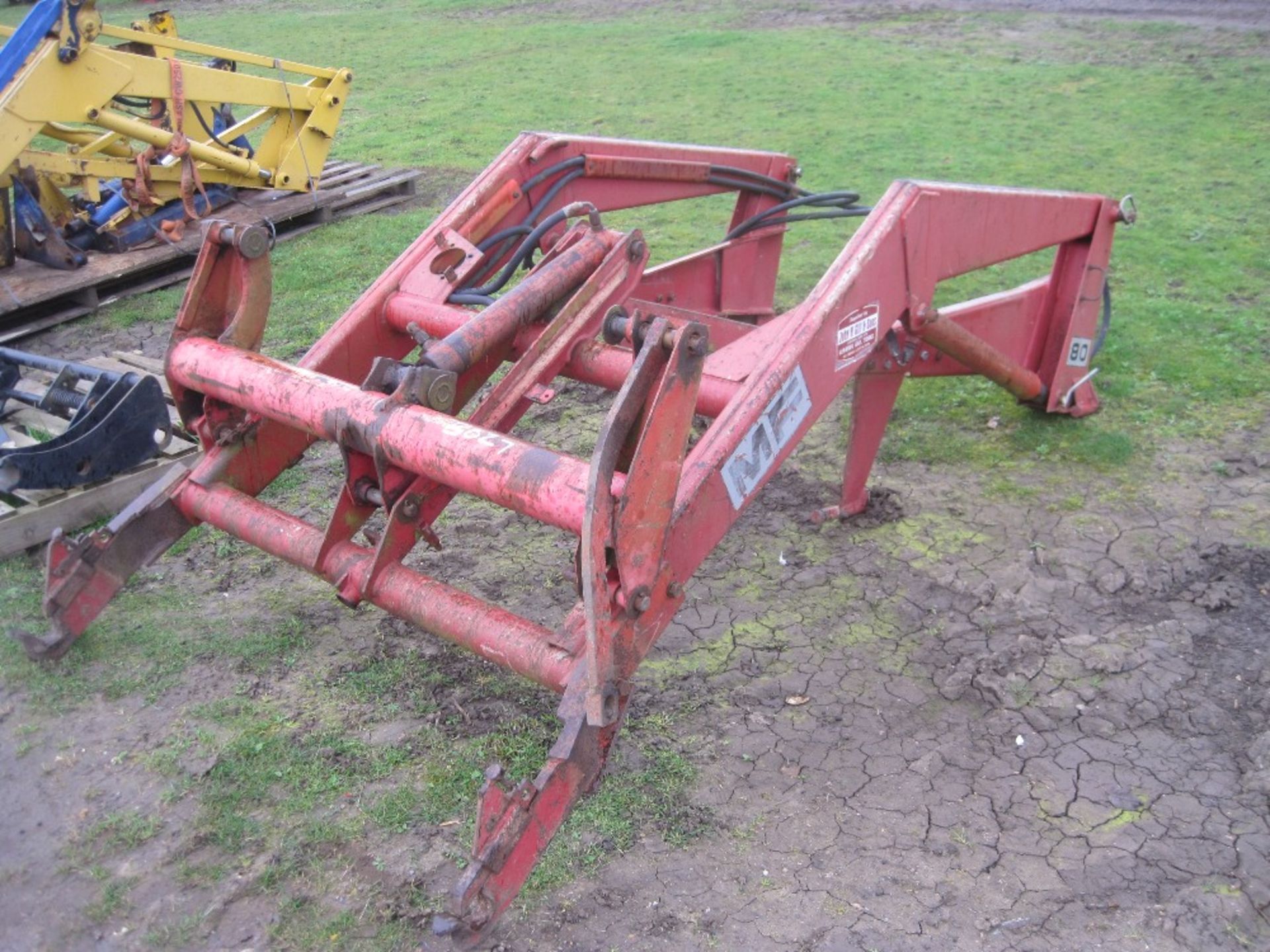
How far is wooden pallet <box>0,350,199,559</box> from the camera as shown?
4.45 metres

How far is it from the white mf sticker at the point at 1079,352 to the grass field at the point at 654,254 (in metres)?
0.33

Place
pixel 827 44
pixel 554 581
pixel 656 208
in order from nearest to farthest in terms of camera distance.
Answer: pixel 554 581 < pixel 656 208 < pixel 827 44

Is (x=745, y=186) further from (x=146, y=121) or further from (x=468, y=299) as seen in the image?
(x=146, y=121)

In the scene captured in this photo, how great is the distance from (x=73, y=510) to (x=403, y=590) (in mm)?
2153

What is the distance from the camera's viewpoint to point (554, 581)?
4242 mm

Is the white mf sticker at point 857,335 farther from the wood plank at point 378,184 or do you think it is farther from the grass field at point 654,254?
the wood plank at point 378,184

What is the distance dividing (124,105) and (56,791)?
7.35 metres

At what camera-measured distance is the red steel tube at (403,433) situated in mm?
2746

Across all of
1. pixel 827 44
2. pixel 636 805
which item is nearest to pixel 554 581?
pixel 636 805

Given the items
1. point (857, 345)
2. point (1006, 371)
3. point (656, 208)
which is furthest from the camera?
point (656, 208)

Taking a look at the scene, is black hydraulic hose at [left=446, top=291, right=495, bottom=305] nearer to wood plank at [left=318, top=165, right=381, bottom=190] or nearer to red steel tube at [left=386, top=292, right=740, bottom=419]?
red steel tube at [left=386, top=292, right=740, bottom=419]

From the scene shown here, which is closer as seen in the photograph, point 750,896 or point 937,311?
point 750,896

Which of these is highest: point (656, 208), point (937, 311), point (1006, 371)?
point (937, 311)

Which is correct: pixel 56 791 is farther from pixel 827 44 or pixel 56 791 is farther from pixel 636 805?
pixel 827 44
